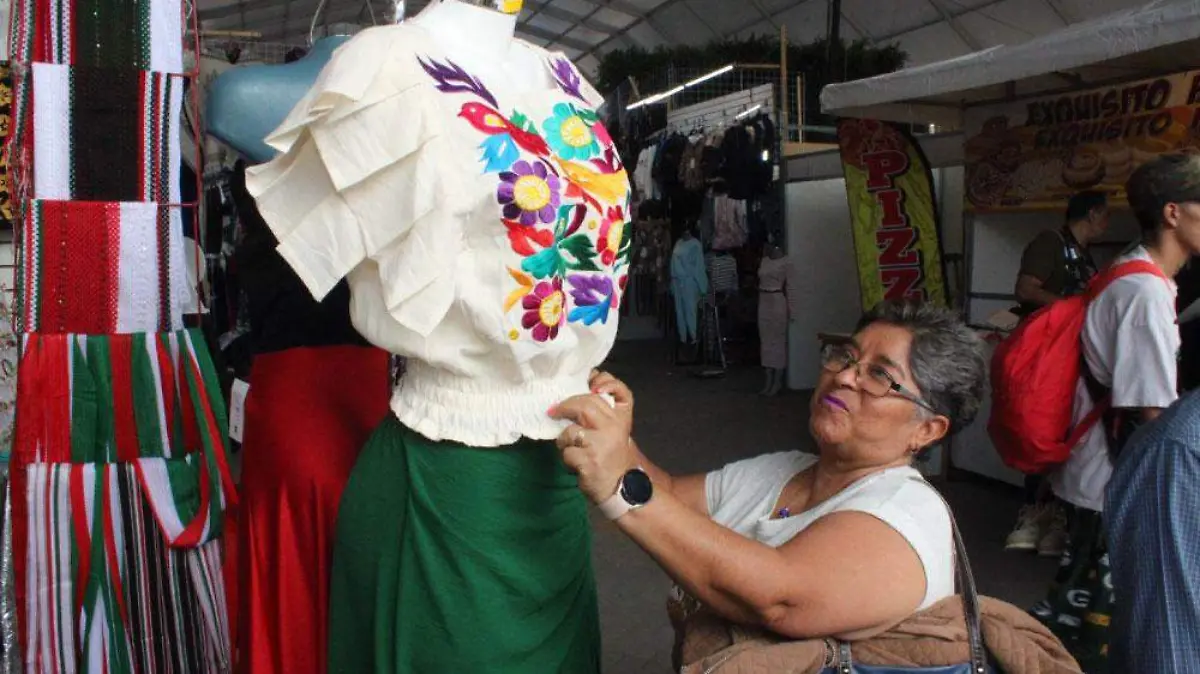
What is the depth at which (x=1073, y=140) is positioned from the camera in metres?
4.34

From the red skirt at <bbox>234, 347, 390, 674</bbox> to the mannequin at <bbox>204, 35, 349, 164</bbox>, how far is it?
386 millimetres

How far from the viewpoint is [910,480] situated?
54.1 inches

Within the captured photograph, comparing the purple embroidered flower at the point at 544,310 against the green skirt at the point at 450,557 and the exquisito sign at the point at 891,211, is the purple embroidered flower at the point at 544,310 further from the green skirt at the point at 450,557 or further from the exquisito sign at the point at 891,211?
the exquisito sign at the point at 891,211

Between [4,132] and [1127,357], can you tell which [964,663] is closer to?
[1127,357]

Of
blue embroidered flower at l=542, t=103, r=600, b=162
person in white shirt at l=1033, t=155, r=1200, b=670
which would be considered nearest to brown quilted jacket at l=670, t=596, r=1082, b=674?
blue embroidered flower at l=542, t=103, r=600, b=162

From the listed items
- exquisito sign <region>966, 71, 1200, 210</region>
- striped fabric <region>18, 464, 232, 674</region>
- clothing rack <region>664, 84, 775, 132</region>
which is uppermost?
clothing rack <region>664, 84, 775, 132</region>

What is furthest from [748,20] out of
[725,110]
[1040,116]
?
[1040,116]

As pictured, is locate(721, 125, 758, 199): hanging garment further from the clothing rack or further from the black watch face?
the black watch face

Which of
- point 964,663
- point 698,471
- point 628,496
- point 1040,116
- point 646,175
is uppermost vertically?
point 646,175

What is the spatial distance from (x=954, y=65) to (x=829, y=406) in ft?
10.1

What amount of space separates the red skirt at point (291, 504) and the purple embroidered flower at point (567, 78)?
614mm

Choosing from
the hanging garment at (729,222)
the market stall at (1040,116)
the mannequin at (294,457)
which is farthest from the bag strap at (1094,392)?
the hanging garment at (729,222)

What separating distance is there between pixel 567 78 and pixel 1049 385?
2.00m

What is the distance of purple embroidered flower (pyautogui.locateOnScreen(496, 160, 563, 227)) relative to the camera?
1.21 meters
